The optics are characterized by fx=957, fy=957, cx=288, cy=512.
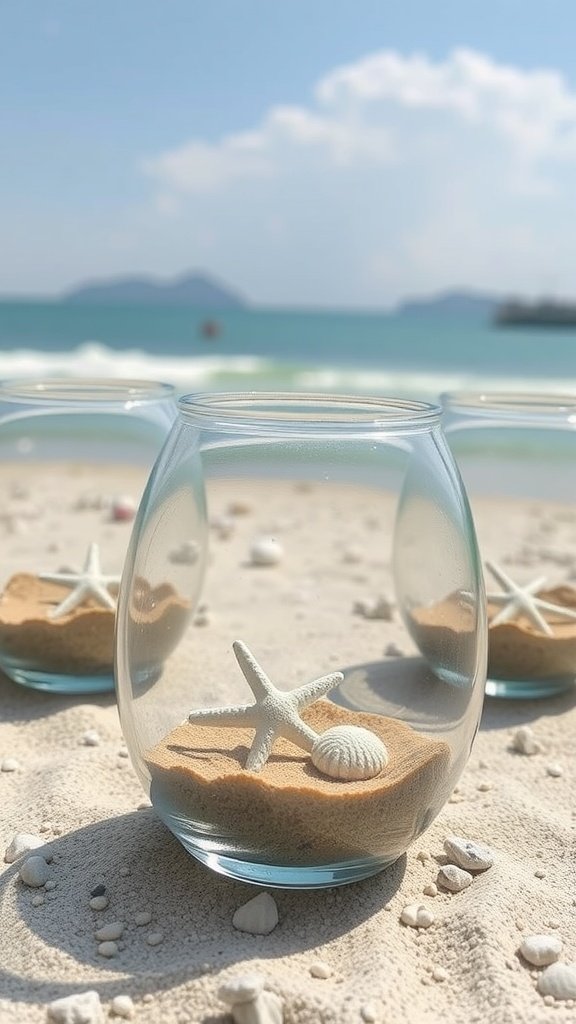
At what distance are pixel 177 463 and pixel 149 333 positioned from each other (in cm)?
3673

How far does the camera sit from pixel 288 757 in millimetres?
1803

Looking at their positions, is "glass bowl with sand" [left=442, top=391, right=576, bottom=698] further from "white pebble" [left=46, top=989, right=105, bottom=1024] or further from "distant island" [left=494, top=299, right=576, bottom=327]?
"distant island" [left=494, top=299, right=576, bottom=327]

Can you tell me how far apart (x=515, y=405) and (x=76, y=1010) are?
7.43 feet

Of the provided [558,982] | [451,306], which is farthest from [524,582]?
[451,306]

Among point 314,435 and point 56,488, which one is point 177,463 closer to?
point 314,435

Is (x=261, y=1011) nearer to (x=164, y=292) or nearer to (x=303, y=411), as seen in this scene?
(x=303, y=411)

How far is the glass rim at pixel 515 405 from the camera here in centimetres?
302

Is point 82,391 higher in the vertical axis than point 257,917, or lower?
higher

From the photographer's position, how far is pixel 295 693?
183 cm

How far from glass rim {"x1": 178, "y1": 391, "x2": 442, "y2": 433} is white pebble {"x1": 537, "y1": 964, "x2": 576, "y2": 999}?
97cm

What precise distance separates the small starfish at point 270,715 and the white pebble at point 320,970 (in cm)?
36

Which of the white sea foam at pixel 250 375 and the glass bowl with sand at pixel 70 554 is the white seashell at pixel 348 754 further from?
the white sea foam at pixel 250 375

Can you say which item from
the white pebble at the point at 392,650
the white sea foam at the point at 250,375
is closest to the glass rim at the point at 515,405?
the white pebble at the point at 392,650

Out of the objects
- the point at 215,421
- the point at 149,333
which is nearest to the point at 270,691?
the point at 215,421
